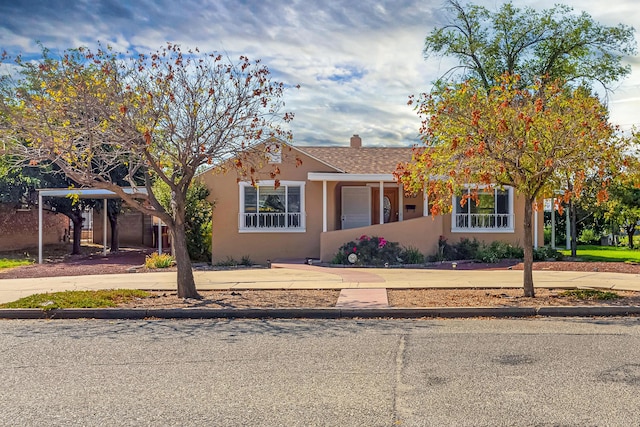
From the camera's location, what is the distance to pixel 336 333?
873cm

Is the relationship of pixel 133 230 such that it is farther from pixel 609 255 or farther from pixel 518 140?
pixel 518 140

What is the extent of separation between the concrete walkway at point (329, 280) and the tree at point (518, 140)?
8.66ft

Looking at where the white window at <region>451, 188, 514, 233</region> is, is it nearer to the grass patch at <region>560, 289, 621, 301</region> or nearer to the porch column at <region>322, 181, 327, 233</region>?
the porch column at <region>322, 181, 327, 233</region>

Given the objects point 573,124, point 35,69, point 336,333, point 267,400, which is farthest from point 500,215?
point 267,400

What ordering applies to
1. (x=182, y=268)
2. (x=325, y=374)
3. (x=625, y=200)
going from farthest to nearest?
(x=625, y=200) < (x=182, y=268) < (x=325, y=374)

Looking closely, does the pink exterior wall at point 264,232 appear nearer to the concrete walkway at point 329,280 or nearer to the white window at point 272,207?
the white window at point 272,207

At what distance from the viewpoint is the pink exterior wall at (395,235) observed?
1972 cm

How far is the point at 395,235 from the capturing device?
1973 cm

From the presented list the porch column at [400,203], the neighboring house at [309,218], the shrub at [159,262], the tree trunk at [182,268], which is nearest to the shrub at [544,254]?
the neighboring house at [309,218]

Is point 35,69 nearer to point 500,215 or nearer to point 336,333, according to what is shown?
point 336,333

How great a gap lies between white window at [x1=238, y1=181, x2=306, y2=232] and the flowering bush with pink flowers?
242cm

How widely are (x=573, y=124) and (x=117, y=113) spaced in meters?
8.11

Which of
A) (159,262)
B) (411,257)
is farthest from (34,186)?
(411,257)

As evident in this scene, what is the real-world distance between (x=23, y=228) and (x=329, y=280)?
18844 mm
